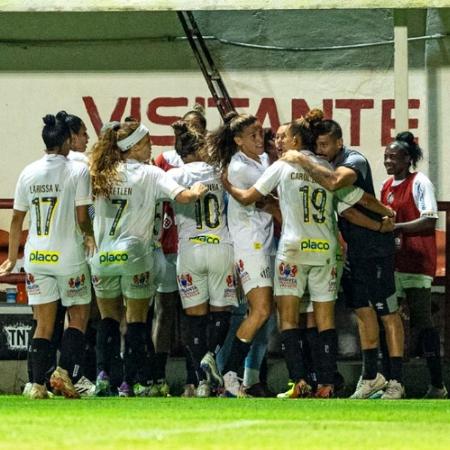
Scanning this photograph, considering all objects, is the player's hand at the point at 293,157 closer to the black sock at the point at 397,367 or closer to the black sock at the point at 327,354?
the black sock at the point at 327,354

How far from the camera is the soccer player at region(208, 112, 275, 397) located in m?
11.7

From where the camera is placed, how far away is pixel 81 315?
37.4 ft

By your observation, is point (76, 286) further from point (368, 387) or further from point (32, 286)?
point (368, 387)

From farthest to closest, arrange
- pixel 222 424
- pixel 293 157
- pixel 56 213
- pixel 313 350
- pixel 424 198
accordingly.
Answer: pixel 424 198, pixel 313 350, pixel 293 157, pixel 56 213, pixel 222 424

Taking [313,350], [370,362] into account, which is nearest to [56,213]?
[313,350]

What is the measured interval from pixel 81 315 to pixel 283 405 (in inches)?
65.9

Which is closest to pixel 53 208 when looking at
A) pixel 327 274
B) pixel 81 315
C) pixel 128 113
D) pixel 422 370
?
pixel 81 315

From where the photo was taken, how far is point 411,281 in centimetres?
1232

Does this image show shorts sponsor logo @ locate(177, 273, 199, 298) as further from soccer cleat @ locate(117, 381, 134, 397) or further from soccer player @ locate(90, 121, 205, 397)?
soccer cleat @ locate(117, 381, 134, 397)

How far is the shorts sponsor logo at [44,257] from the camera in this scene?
11242mm

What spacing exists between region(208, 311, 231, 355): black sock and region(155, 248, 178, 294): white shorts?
499mm

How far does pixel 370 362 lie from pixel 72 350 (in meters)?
2.21

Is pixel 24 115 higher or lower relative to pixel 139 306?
higher

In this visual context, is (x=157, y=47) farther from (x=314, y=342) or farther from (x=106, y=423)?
(x=106, y=423)
